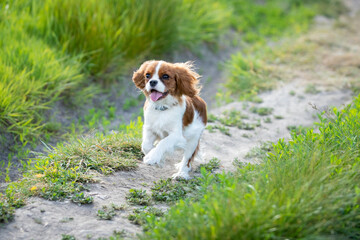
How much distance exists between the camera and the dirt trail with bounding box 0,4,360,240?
3430 mm

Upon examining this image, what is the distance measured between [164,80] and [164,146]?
0.64 m

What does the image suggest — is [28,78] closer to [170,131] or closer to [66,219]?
[170,131]

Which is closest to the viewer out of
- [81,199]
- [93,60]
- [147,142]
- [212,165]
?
[81,199]

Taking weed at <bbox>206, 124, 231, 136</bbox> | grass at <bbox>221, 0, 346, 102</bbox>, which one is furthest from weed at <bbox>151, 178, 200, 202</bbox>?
grass at <bbox>221, 0, 346, 102</bbox>

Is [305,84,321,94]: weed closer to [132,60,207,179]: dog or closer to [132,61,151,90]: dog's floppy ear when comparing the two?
[132,60,207,179]: dog

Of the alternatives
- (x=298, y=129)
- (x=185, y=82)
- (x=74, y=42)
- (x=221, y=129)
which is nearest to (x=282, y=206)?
(x=185, y=82)

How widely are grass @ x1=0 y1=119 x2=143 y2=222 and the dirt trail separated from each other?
9cm

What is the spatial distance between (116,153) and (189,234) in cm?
211

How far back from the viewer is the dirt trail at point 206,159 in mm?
3430

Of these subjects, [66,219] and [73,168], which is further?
[73,168]

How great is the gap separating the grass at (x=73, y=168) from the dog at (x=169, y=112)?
39 centimetres

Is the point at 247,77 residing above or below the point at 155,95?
below

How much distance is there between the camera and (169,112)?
4.44 metres

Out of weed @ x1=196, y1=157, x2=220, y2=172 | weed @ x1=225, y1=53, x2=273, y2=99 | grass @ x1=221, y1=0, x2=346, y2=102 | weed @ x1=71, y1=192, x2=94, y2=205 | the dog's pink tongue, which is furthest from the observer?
grass @ x1=221, y1=0, x2=346, y2=102
